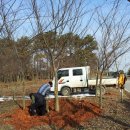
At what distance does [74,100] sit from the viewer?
17.6 m

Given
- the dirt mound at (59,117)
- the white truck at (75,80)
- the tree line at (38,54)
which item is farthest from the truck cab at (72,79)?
the dirt mound at (59,117)

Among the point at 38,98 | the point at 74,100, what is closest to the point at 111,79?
the point at 74,100

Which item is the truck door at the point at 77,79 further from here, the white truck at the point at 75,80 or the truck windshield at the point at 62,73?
the truck windshield at the point at 62,73

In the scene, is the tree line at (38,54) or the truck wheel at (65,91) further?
the truck wheel at (65,91)

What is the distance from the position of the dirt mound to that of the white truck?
714 centimetres

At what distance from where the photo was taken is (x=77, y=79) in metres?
23.7

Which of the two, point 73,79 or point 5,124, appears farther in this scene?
point 73,79

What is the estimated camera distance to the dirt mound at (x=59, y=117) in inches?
503

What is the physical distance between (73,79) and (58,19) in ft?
39.3

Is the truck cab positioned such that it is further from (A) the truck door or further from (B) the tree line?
(B) the tree line

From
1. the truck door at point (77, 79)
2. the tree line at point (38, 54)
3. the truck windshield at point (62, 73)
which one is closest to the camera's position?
the tree line at point (38, 54)

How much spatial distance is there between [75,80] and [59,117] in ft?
33.4

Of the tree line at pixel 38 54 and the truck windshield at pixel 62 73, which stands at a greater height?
the tree line at pixel 38 54

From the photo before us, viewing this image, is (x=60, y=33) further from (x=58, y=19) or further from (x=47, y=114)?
(x=47, y=114)
